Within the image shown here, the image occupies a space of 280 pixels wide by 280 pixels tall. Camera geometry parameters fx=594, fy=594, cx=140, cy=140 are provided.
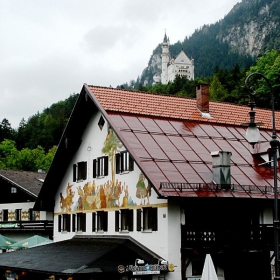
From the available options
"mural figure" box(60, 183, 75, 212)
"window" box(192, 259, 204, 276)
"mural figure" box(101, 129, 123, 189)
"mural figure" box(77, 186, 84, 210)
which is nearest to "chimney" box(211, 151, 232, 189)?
"window" box(192, 259, 204, 276)

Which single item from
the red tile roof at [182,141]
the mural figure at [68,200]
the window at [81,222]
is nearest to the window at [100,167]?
the window at [81,222]

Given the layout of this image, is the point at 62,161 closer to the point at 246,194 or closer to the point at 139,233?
the point at 139,233

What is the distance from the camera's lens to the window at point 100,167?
99.4ft

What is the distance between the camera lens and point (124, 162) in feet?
93.1

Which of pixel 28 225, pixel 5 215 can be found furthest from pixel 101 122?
pixel 5 215

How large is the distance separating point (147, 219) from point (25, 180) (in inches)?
935

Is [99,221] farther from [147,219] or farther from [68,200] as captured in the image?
[147,219]

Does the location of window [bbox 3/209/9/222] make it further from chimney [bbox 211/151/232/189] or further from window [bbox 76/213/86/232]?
chimney [bbox 211/151/232/189]

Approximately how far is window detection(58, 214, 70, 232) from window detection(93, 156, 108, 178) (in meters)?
4.28

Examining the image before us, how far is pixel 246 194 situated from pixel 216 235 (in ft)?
7.50

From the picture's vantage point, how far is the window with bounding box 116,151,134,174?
90.9 ft

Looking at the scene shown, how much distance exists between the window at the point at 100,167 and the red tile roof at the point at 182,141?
9.06 ft

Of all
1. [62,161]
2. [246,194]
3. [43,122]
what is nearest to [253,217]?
[246,194]

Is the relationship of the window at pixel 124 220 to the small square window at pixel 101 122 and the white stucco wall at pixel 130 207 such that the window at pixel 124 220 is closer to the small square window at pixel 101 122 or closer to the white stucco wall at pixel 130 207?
the white stucco wall at pixel 130 207
